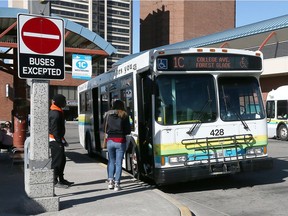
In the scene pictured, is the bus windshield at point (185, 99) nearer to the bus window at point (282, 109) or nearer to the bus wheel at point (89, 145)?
the bus wheel at point (89, 145)

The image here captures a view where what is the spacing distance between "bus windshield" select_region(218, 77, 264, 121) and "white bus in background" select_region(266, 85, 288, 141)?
14575 mm

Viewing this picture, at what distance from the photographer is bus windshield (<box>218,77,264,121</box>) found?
8.45 meters

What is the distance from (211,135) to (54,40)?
3714mm

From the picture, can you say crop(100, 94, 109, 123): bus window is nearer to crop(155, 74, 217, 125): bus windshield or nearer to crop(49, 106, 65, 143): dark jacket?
crop(49, 106, 65, 143): dark jacket

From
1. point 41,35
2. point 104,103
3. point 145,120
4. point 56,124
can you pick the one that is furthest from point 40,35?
point 104,103

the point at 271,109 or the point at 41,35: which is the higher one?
the point at 41,35

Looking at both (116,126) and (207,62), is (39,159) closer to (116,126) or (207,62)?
(116,126)

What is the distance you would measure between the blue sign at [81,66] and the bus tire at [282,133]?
1178 cm

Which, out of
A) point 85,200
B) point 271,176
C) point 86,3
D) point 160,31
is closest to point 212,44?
point 271,176

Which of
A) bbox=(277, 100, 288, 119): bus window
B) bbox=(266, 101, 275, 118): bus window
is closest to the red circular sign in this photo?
bbox=(277, 100, 288, 119): bus window

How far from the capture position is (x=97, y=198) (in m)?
7.28

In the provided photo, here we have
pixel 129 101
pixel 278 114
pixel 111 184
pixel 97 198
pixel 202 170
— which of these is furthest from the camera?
pixel 278 114

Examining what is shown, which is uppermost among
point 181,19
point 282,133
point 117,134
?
point 181,19

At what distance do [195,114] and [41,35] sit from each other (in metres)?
3.52
